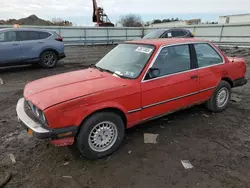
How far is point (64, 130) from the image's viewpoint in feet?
9.23

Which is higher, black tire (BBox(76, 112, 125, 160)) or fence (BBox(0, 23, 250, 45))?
fence (BBox(0, 23, 250, 45))

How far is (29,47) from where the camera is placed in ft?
30.2

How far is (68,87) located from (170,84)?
1.71 m

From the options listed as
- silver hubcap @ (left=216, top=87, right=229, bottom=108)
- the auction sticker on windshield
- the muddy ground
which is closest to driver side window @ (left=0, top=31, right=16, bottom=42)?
the muddy ground

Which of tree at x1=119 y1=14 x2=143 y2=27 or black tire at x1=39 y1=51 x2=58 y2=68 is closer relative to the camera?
black tire at x1=39 y1=51 x2=58 y2=68

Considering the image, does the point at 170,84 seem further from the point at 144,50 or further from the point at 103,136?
the point at 103,136

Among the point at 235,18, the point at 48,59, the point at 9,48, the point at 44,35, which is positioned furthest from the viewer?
the point at 235,18

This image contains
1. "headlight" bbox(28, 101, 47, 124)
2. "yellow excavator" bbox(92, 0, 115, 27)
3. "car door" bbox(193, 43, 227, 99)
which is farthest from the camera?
"yellow excavator" bbox(92, 0, 115, 27)

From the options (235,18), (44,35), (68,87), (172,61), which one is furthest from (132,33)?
(235,18)

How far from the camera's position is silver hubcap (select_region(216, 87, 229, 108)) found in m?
4.78

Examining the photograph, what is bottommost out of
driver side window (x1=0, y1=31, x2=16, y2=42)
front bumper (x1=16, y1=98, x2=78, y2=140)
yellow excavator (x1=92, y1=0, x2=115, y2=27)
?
front bumper (x1=16, y1=98, x2=78, y2=140)

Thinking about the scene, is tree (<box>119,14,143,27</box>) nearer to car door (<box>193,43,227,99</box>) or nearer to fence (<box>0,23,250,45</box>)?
fence (<box>0,23,250,45</box>)

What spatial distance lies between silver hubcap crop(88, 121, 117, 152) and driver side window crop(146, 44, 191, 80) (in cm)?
100

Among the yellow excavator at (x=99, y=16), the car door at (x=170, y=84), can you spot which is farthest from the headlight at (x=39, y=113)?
the yellow excavator at (x=99, y=16)
